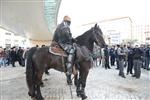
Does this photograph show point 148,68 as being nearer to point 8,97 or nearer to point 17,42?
point 8,97

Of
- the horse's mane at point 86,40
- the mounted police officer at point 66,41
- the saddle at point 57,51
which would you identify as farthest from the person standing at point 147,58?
the saddle at point 57,51

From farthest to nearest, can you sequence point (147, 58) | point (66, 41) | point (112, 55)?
point (112, 55)
point (147, 58)
point (66, 41)

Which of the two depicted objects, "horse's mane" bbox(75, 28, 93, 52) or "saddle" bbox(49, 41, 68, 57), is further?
"horse's mane" bbox(75, 28, 93, 52)

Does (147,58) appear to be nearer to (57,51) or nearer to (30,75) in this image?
(57,51)

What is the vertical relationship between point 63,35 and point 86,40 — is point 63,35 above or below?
above

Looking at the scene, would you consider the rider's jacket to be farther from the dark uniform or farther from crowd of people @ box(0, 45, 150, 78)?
the dark uniform

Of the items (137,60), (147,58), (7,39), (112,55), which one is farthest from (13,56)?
(7,39)

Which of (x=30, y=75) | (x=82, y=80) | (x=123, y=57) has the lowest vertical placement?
(x=82, y=80)

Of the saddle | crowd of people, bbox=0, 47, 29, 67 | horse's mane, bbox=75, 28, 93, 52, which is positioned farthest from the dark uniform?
crowd of people, bbox=0, 47, 29, 67

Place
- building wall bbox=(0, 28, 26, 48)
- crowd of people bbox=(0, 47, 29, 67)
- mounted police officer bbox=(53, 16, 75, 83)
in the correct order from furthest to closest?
building wall bbox=(0, 28, 26, 48) → crowd of people bbox=(0, 47, 29, 67) → mounted police officer bbox=(53, 16, 75, 83)

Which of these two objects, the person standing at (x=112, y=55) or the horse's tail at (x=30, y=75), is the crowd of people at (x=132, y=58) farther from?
the horse's tail at (x=30, y=75)

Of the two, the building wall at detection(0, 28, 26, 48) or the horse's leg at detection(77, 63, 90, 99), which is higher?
the building wall at detection(0, 28, 26, 48)

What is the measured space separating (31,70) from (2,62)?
16.1 m

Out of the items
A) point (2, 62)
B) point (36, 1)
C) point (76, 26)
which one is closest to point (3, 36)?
point (76, 26)
